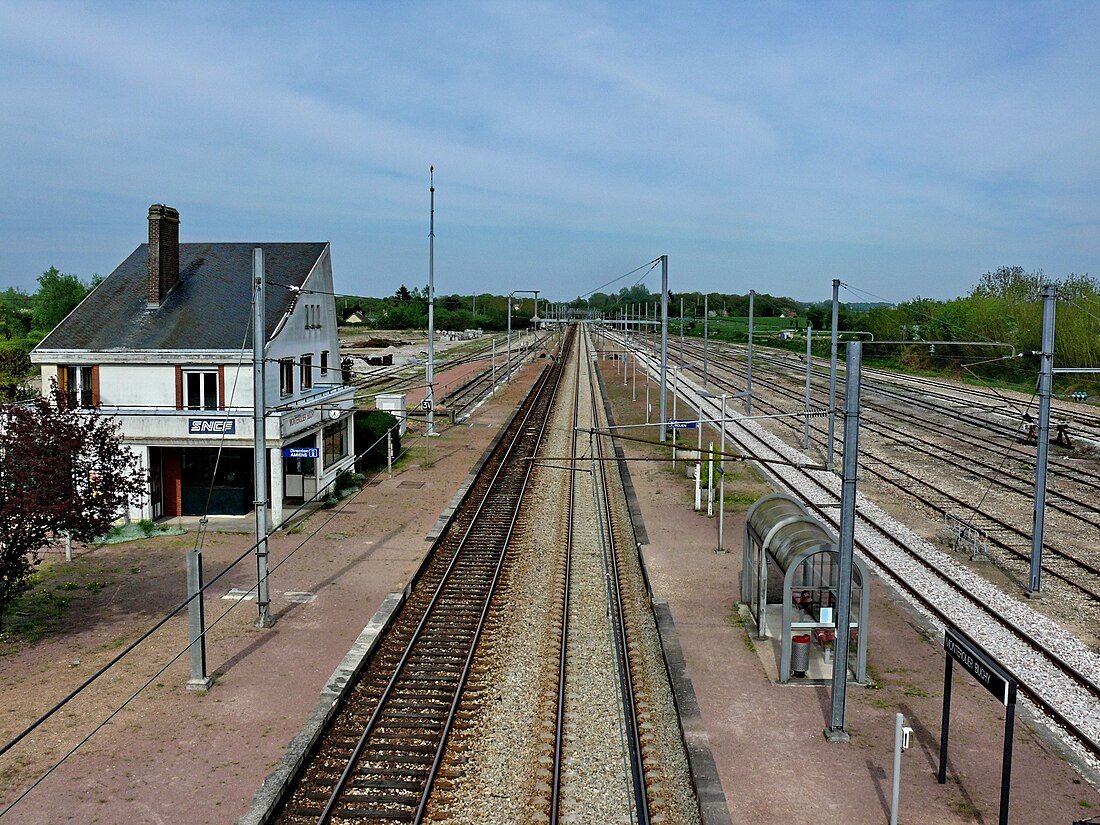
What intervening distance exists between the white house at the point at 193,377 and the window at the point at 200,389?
0.09 ft

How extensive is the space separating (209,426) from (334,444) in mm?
5333

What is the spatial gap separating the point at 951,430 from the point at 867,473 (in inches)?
512

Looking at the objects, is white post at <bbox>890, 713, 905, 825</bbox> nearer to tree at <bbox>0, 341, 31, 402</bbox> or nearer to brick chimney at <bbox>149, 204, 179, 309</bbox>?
brick chimney at <bbox>149, 204, 179, 309</bbox>

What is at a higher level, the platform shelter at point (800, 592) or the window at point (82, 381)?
the window at point (82, 381)

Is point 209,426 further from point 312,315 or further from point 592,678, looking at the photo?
point 592,678

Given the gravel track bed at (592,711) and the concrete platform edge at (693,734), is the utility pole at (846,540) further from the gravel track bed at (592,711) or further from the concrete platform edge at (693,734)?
the gravel track bed at (592,711)

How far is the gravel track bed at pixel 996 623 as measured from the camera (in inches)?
503

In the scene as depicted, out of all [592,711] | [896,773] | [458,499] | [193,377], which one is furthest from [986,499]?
[193,377]

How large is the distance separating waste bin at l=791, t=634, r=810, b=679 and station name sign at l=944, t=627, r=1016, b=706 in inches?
119

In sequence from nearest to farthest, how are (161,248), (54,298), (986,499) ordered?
(161,248) < (986,499) < (54,298)

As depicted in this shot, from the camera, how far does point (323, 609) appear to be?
16734 mm

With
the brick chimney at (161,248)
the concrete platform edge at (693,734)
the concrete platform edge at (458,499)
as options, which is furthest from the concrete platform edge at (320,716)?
the brick chimney at (161,248)

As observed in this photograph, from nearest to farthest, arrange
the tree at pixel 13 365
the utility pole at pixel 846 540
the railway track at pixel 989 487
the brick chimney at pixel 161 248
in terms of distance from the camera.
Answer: the utility pole at pixel 846 540 → the railway track at pixel 989 487 → the brick chimney at pixel 161 248 → the tree at pixel 13 365

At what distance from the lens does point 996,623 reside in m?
16.1
